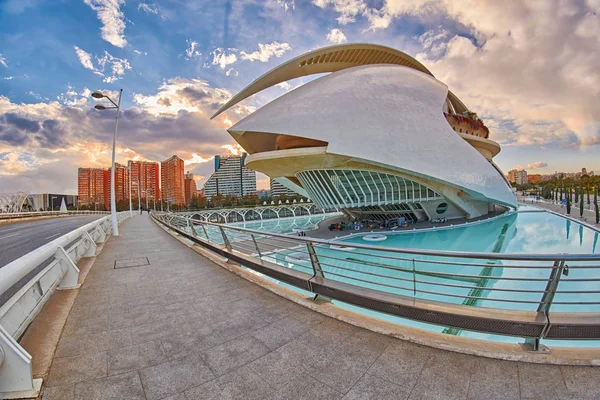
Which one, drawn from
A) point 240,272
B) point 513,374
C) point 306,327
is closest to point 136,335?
point 306,327

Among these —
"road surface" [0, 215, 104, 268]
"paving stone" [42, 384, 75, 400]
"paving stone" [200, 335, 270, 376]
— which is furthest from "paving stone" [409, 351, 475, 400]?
"road surface" [0, 215, 104, 268]

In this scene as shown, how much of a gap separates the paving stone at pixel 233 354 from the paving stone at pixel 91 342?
2.81 feet

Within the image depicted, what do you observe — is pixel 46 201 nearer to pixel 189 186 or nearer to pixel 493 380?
pixel 189 186

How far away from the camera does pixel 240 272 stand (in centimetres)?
463

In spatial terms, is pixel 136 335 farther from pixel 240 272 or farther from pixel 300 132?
pixel 300 132

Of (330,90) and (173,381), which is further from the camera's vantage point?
(330,90)

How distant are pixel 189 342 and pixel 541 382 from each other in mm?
2681

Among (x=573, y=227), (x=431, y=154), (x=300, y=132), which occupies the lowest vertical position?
(x=573, y=227)

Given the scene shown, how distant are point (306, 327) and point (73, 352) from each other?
6.61 feet

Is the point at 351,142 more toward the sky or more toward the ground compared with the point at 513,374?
more toward the sky

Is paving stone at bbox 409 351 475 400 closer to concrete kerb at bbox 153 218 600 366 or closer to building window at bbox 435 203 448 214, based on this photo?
concrete kerb at bbox 153 218 600 366

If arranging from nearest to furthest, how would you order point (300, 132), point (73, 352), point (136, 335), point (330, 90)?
point (73, 352) → point (136, 335) → point (300, 132) → point (330, 90)

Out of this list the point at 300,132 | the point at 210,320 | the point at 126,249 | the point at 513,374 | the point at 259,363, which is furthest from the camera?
the point at 300,132

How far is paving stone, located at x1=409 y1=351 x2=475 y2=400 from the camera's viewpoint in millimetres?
1784
